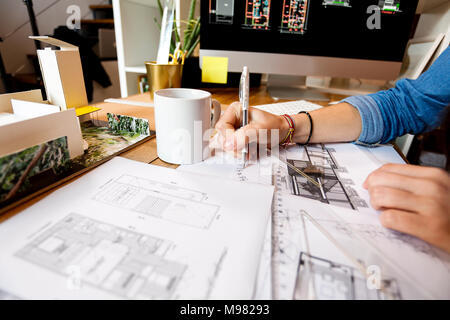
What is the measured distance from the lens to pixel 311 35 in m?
0.83

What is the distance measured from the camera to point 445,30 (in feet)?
2.63

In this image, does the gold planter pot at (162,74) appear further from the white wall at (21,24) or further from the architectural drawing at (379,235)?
the white wall at (21,24)

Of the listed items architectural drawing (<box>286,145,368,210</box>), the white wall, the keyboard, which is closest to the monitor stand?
the keyboard

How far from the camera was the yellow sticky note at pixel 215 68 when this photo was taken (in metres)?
0.85

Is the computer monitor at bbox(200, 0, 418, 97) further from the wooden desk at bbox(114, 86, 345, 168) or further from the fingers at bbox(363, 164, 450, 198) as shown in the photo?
the fingers at bbox(363, 164, 450, 198)

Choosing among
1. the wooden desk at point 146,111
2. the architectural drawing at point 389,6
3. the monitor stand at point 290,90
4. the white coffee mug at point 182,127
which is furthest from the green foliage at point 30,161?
the architectural drawing at point 389,6

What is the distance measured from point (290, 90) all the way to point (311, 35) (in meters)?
0.24

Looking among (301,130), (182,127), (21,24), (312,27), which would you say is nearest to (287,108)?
(301,130)

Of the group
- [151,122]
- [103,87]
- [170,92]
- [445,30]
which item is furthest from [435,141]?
[103,87]

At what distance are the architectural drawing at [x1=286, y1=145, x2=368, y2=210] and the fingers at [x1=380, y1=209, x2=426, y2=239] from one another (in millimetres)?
49

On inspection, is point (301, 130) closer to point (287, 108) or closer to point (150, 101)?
point (287, 108)

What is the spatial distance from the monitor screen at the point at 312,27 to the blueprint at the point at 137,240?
64cm

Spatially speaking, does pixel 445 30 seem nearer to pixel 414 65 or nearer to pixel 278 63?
pixel 414 65
